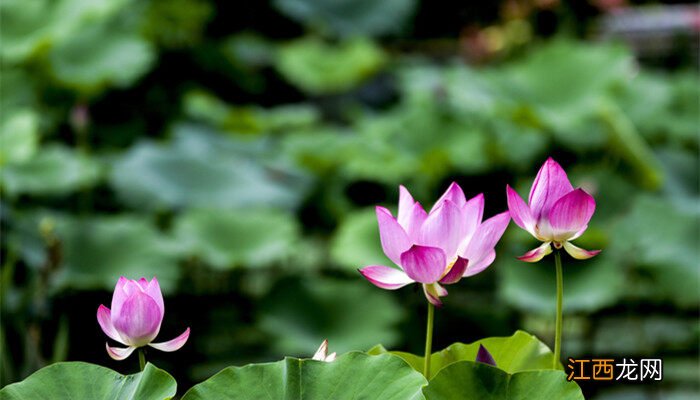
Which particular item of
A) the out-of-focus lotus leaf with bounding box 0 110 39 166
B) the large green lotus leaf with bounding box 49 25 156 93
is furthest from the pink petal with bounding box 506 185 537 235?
the large green lotus leaf with bounding box 49 25 156 93

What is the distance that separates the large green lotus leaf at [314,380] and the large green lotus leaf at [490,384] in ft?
0.08

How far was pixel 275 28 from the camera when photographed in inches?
209

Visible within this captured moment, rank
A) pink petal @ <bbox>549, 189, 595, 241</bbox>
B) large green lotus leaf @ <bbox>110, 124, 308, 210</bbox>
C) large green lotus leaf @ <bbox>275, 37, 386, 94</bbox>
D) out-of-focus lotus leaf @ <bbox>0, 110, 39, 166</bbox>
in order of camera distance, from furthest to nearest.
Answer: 1. large green lotus leaf @ <bbox>275, 37, 386, 94</bbox>
2. large green lotus leaf @ <bbox>110, 124, 308, 210</bbox>
3. out-of-focus lotus leaf @ <bbox>0, 110, 39, 166</bbox>
4. pink petal @ <bbox>549, 189, 595, 241</bbox>

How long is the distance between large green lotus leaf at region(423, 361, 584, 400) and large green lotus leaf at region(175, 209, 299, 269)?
5.27 feet

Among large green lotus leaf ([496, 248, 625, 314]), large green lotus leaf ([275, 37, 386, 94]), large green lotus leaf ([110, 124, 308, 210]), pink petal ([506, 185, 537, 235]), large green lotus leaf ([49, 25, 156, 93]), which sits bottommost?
pink petal ([506, 185, 537, 235])

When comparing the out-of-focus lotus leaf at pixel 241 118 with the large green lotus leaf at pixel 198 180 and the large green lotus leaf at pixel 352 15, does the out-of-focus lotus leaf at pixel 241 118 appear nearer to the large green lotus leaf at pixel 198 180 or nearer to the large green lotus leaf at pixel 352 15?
the large green lotus leaf at pixel 198 180

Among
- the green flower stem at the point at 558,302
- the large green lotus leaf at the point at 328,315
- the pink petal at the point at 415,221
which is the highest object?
the large green lotus leaf at the point at 328,315

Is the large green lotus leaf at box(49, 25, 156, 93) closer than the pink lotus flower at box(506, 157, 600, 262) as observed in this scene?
Result: No

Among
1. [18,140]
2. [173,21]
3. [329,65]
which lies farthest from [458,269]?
[173,21]

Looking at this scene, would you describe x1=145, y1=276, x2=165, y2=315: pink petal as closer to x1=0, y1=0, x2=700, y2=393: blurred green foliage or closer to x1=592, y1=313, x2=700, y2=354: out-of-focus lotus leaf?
x1=0, y1=0, x2=700, y2=393: blurred green foliage

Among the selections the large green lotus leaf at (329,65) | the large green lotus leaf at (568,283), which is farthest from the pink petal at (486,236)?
the large green lotus leaf at (329,65)

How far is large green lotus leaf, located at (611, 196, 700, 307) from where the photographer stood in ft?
7.28

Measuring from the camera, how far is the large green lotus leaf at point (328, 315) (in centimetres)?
218

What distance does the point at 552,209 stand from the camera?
0.57 meters
